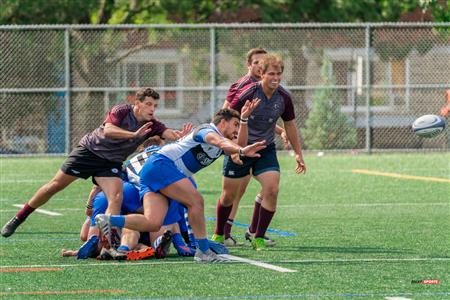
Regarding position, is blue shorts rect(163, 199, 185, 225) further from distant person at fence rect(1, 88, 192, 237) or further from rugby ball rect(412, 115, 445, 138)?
rugby ball rect(412, 115, 445, 138)

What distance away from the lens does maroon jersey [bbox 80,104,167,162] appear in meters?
11.3

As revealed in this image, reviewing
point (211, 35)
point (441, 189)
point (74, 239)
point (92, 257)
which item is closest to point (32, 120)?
point (211, 35)

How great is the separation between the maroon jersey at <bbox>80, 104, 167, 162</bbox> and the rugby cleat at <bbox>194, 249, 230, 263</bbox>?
159 centimetres

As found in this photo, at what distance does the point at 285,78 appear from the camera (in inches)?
1129

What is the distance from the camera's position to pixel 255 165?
11.6m

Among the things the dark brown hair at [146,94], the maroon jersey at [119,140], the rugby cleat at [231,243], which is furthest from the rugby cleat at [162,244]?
the dark brown hair at [146,94]

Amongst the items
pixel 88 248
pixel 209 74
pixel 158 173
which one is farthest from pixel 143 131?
pixel 209 74

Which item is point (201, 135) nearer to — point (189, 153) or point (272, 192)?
point (189, 153)

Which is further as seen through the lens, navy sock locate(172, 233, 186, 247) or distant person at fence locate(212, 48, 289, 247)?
distant person at fence locate(212, 48, 289, 247)

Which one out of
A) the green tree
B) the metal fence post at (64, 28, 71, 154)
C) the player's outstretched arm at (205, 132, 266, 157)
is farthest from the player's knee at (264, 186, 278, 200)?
the green tree

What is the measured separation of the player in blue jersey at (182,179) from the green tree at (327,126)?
51.5 feet

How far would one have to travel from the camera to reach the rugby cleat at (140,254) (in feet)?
34.2

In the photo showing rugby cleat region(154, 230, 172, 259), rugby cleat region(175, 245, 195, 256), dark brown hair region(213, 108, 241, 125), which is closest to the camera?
dark brown hair region(213, 108, 241, 125)

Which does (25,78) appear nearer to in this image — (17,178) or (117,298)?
(17,178)
